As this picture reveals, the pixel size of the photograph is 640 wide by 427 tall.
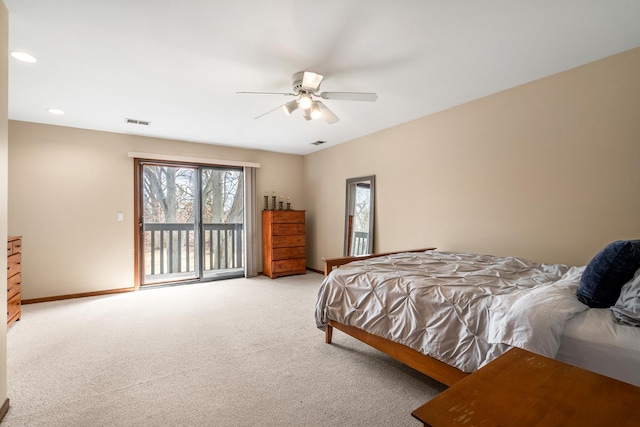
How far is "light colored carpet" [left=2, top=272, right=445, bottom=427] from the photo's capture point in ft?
5.48

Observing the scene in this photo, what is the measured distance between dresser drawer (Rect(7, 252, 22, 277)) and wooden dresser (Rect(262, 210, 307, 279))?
10.3ft

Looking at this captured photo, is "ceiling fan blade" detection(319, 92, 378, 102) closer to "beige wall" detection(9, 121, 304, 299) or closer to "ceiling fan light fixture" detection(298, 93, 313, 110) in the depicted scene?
"ceiling fan light fixture" detection(298, 93, 313, 110)

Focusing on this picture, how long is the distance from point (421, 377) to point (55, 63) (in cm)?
379

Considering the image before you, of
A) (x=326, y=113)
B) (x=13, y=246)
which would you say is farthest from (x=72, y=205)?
(x=326, y=113)

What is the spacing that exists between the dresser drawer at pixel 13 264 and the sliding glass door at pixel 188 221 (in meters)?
1.39

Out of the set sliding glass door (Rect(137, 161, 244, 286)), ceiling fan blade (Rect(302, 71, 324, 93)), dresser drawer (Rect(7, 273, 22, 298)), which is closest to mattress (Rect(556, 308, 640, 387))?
ceiling fan blade (Rect(302, 71, 324, 93))

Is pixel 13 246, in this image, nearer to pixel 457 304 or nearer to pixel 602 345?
pixel 457 304

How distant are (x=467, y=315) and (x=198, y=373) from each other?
188 cm

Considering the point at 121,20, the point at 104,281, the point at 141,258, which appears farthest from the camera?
the point at 141,258

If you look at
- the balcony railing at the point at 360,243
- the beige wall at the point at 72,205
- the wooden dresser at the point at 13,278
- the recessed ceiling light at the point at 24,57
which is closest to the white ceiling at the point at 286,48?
the recessed ceiling light at the point at 24,57

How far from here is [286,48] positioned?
85.5 inches

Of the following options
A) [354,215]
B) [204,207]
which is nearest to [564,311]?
[354,215]

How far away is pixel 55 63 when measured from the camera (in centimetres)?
237

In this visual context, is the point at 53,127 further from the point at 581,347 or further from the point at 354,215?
the point at 581,347
